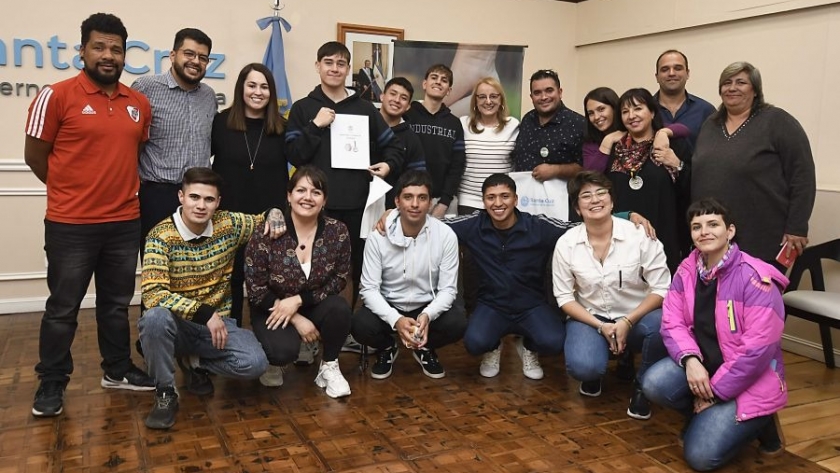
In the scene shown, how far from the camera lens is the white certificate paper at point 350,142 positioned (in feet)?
11.6

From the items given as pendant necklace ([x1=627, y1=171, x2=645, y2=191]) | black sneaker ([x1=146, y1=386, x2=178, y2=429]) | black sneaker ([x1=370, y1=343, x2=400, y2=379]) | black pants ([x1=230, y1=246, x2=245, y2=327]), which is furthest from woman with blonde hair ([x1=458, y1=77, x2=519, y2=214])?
black sneaker ([x1=146, y1=386, x2=178, y2=429])

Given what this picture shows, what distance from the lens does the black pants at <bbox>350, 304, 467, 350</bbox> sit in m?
3.42

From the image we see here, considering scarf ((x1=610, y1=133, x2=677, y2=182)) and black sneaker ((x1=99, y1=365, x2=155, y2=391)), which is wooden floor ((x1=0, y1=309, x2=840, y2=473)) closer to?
black sneaker ((x1=99, y1=365, x2=155, y2=391))

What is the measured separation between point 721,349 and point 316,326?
1.76m

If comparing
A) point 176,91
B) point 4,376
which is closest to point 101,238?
point 176,91

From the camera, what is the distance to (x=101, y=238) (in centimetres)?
292

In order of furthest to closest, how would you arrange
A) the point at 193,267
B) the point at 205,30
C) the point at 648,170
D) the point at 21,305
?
the point at 205,30 → the point at 21,305 → the point at 648,170 → the point at 193,267

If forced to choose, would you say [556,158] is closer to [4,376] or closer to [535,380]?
[535,380]

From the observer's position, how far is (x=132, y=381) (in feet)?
10.5

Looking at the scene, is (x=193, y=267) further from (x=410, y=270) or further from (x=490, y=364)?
(x=490, y=364)

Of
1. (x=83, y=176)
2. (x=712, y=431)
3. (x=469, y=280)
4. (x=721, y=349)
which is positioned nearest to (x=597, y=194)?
(x=721, y=349)

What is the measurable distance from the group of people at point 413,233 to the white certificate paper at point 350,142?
35 mm

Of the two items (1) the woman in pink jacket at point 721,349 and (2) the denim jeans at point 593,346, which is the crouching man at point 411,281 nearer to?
(2) the denim jeans at point 593,346

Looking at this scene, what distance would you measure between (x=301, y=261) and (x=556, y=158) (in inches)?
61.2
